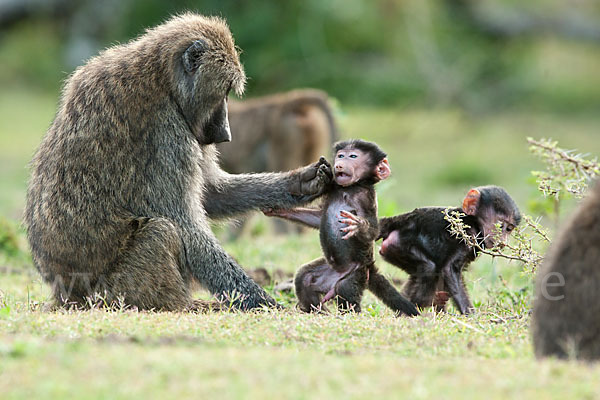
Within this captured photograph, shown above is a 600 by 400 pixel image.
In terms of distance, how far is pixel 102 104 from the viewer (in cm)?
517

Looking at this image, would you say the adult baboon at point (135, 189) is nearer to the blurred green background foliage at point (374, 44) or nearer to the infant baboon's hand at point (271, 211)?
the infant baboon's hand at point (271, 211)

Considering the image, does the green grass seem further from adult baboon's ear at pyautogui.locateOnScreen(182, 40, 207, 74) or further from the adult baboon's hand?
adult baboon's ear at pyautogui.locateOnScreen(182, 40, 207, 74)

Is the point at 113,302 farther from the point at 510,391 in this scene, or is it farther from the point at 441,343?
the point at 510,391

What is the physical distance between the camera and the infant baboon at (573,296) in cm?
340

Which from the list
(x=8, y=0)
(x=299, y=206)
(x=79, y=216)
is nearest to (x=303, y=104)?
(x=299, y=206)

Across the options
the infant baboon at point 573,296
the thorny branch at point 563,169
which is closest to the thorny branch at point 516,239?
the thorny branch at point 563,169

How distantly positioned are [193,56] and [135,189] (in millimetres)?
887

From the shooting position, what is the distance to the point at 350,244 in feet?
16.8

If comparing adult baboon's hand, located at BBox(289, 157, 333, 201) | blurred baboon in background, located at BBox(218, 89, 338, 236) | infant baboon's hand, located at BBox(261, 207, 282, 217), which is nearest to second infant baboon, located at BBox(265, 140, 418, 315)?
adult baboon's hand, located at BBox(289, 157, 333, 201)

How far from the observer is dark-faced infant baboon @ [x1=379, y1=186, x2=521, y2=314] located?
521 cm

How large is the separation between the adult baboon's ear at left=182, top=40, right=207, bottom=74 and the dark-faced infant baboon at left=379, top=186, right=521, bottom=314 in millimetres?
1552

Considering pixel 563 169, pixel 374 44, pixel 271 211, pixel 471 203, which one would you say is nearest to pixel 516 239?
pixel 471 203

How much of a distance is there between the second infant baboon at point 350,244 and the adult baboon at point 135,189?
23 cm

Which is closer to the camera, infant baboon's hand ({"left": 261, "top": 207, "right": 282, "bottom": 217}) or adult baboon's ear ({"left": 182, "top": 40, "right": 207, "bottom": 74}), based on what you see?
adult baboon's ear ({"left": 182, "top": 40, "right": 207, "bottom": 74})
